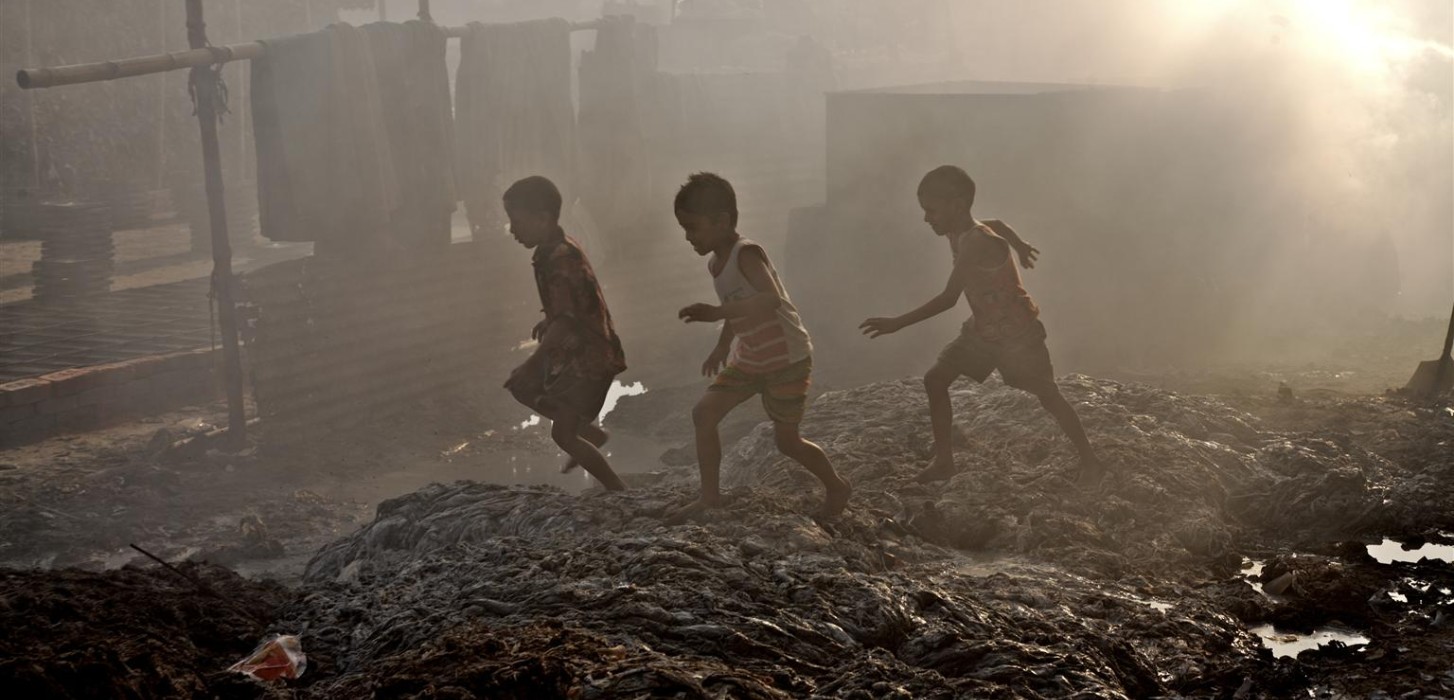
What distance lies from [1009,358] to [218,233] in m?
6.39

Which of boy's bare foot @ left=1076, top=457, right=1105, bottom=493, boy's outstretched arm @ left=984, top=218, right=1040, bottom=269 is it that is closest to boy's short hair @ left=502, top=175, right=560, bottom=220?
boy's outstretched arm @ left=984, top=218, right=1040, bottom=269

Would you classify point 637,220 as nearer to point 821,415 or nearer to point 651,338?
point 651,338

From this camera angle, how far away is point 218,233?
9.25 m

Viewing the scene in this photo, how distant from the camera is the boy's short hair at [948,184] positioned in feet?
16.0

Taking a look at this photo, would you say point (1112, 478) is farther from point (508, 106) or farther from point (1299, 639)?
point (508, 106)

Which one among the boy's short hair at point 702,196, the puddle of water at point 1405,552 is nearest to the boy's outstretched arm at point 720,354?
the boy's short hair at point 702,196

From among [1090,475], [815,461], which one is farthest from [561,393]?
[1090,475]

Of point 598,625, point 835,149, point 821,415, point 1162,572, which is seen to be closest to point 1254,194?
point 835,149

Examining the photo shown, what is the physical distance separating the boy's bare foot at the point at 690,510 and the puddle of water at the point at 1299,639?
72.2 inches

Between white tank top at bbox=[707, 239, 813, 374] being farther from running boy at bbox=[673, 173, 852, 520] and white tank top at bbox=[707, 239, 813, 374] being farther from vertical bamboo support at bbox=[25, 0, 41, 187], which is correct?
Result: vertical bamboo support at bbox=[25, 0, 41, 187]

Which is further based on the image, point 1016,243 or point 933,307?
point 1016,243

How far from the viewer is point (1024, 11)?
147 ft

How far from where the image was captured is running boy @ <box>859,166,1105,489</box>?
4.92 metres

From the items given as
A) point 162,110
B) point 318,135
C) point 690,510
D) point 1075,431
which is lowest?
point 690,510
